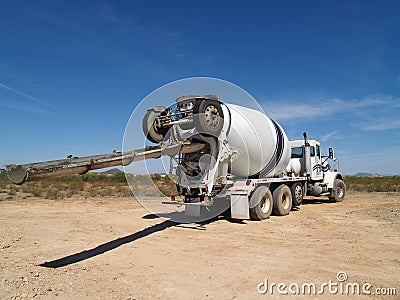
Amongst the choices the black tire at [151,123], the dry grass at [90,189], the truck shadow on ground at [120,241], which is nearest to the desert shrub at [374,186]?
the dry grass at [90,189]

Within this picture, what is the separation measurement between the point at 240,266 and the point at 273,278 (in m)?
0.91

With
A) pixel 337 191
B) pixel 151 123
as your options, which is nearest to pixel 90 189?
pixel 337 191

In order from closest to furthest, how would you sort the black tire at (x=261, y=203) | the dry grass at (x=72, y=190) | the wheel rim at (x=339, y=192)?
the black tire at (x=261, y=203), the dry grass at (x=72, y=190), the wheel rim at (x=339, y=192)

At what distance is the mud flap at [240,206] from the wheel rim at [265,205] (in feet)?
4.12

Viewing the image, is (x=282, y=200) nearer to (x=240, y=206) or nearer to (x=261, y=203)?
(x=261, y=203)

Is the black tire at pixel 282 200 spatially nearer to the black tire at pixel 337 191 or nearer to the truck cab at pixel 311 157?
the truck cab at pixel 311 157

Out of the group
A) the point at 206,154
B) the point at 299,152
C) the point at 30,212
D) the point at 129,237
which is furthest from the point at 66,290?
the point at 299,152

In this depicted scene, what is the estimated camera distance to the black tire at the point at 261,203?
11438 millimetres

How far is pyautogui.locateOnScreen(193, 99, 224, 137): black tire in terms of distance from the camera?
9.58m

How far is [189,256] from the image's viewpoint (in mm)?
7297

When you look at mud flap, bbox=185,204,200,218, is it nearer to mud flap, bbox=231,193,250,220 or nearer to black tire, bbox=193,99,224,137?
mud flap, bbox=231,193,250,220

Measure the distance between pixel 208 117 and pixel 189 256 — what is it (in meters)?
4.27

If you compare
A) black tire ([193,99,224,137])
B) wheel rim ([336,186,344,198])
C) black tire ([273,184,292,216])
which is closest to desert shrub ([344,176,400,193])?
wheel rim ([336,186,344,198])

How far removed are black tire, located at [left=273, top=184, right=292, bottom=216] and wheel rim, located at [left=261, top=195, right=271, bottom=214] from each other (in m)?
0.58
